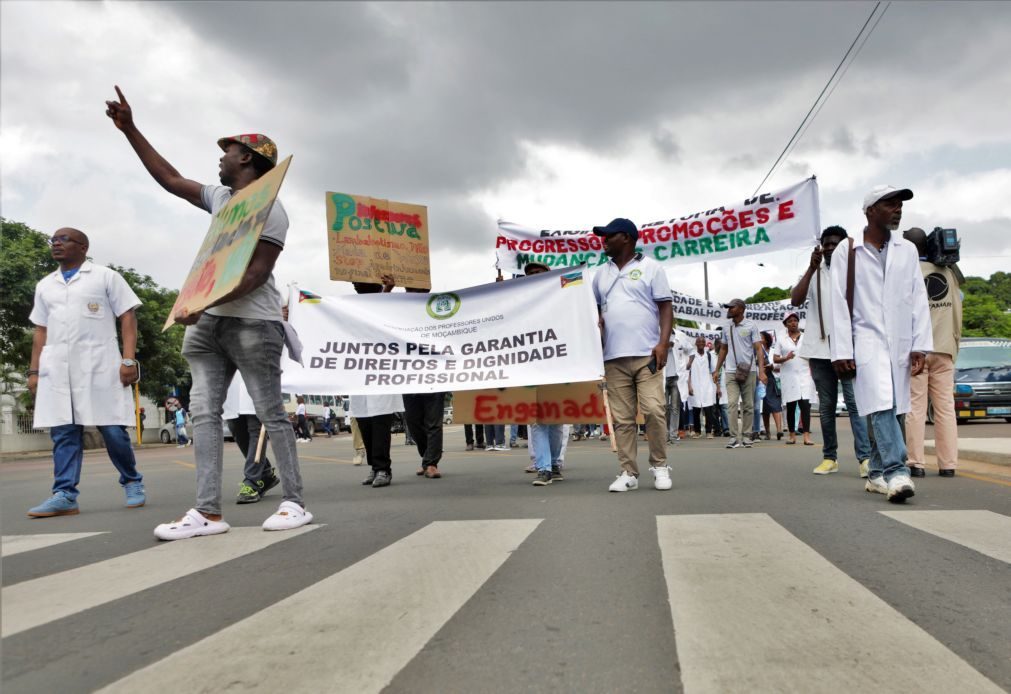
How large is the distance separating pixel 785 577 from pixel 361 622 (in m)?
1.59

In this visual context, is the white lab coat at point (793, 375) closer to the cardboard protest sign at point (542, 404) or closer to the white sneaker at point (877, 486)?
the cardboard protest sign at point (542, 404)

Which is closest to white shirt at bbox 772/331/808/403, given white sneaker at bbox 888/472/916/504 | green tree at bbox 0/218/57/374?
white sneaker at bbox 888/472/916/504

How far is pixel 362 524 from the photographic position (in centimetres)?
465

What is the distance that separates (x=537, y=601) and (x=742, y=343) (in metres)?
10.1

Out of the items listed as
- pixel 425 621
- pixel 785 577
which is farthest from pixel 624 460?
pixel 425 621

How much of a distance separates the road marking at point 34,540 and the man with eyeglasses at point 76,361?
1.22 meters

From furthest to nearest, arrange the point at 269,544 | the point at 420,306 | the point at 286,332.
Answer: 1. the point at 420,306
2. the point at 286,332
3. the point at 269,544

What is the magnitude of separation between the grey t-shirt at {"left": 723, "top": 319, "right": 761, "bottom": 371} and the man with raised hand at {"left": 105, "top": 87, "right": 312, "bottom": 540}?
8784 millimetres

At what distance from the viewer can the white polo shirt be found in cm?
629

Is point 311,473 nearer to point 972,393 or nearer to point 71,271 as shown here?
point 71,271

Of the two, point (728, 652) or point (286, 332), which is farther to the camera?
point (286, 332)

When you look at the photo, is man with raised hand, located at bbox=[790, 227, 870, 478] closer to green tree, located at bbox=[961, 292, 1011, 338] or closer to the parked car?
the parked car

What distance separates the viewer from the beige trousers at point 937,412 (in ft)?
21.9

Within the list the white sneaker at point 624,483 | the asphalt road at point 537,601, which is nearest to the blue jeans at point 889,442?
the asphalt road at point 537,601
